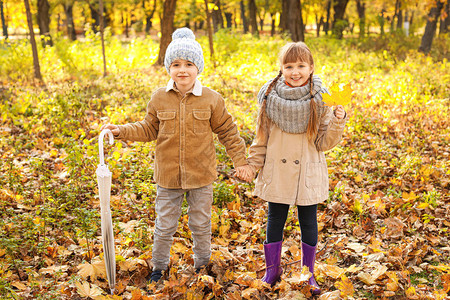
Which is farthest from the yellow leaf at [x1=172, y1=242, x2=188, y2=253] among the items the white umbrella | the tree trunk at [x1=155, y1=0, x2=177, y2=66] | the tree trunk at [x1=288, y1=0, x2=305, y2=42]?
the tree trunk at [x1=288, y1=0, x2=305, y2=42]

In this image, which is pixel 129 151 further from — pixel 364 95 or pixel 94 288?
pixel 364 95

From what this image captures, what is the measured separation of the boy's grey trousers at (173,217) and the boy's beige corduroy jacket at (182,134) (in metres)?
0.09

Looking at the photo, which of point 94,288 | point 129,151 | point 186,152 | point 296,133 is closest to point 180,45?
point 186,152

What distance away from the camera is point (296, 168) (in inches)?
110

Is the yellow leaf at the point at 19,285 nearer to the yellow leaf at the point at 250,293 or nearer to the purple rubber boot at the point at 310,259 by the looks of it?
the yellow leaf at the point at 250,293

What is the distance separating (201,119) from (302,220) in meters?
1.02

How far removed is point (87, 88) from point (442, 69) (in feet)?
26.2

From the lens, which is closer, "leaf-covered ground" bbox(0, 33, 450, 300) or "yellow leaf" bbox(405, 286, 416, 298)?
"yellow leaf" bbox(405, 286, 416, 298)

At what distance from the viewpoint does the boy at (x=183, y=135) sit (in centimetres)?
278

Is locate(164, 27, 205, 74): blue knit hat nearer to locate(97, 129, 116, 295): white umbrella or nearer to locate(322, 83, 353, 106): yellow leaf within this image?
locate(97, 129, 116, 295): white umbrella

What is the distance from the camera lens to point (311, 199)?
2771 millimetres

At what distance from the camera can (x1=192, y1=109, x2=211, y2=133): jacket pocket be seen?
281 centimetres

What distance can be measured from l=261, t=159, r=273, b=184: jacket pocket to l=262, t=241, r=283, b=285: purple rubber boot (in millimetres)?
506

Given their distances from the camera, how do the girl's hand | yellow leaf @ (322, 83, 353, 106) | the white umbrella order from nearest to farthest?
the white umbrella < yellow leaf @ (322, 83, 353, 106) < the girl's hand
